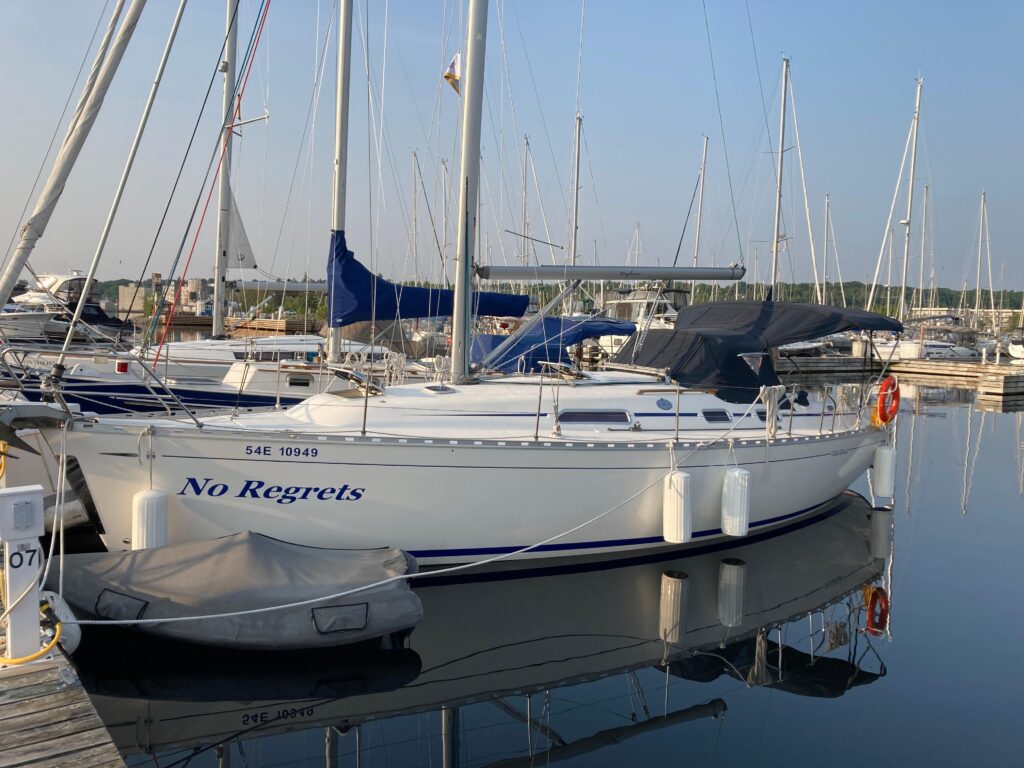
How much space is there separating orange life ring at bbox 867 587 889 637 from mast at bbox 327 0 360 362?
9059mm

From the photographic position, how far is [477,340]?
38.7 ft

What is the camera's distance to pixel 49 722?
13.2 feet

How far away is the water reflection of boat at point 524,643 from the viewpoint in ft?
17.8

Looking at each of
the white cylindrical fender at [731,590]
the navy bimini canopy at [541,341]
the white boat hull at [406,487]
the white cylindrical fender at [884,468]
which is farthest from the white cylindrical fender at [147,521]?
the white cylindrical fender at [884,468]

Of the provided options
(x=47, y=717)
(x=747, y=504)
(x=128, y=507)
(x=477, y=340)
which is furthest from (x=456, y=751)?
(x=477, y=340)

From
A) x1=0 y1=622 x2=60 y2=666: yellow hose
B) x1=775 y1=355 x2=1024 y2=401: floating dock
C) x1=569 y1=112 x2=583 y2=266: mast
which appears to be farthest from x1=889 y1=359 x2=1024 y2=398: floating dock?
x1=0 y1=622 x2=60 y2=666: yellow hose

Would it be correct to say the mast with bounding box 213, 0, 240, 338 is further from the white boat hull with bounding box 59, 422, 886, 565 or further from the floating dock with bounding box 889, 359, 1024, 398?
the floating dock with bounding box 889, 359, 1024, 398

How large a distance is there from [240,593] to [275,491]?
50.7 inches

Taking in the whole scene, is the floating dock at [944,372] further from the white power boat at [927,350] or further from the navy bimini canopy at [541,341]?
the navy bimini canopy at [541,341]

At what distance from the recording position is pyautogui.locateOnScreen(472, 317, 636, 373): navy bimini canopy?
35.4ft

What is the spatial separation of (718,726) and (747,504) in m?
3.18

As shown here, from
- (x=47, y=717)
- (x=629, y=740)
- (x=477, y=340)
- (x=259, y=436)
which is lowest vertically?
(x=629, y=740)

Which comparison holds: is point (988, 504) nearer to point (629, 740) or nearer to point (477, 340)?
point (477, 340)

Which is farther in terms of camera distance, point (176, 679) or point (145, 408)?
point (145, 408)
